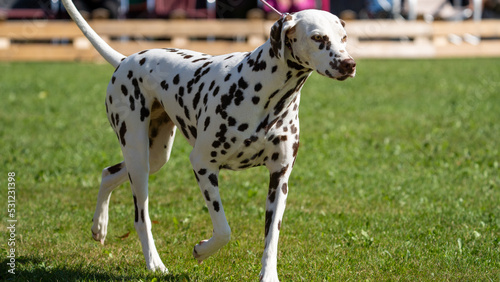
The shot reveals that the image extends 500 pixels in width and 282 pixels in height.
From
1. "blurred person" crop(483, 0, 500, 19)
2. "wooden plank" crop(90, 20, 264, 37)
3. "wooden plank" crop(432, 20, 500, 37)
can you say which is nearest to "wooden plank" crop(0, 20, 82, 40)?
"wooden plank" crop(90, 20, 264, 37)

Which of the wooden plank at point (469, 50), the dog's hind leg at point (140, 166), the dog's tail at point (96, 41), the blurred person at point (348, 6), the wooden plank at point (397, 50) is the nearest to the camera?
the dog's hind leg at point (140, 166)

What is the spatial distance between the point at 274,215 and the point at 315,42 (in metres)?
1.16

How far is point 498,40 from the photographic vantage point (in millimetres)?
22938

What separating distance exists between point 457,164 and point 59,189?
4676 mm

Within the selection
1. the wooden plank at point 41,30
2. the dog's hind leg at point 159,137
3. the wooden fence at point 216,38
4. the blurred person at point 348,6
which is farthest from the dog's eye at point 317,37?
the blurred person at point 348,6

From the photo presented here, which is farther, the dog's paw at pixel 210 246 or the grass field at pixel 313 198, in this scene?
the grass field at pixel 313 198

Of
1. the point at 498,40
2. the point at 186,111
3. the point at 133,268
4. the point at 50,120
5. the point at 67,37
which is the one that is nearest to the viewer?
the point at 186,111

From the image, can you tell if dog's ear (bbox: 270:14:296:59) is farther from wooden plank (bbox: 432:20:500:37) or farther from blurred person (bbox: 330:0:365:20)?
blurred person (bbox: 330:0:365:20)

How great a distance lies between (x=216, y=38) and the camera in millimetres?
21125

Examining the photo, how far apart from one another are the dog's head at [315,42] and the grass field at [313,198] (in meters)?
1.52

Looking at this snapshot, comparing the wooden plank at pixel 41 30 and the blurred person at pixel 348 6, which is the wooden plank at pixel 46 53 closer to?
the wooden plank at pixel 41 30

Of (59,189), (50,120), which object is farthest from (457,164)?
(50,120)

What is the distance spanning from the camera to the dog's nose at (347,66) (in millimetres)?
3633

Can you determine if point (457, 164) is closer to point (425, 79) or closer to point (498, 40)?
point (425, 79)
